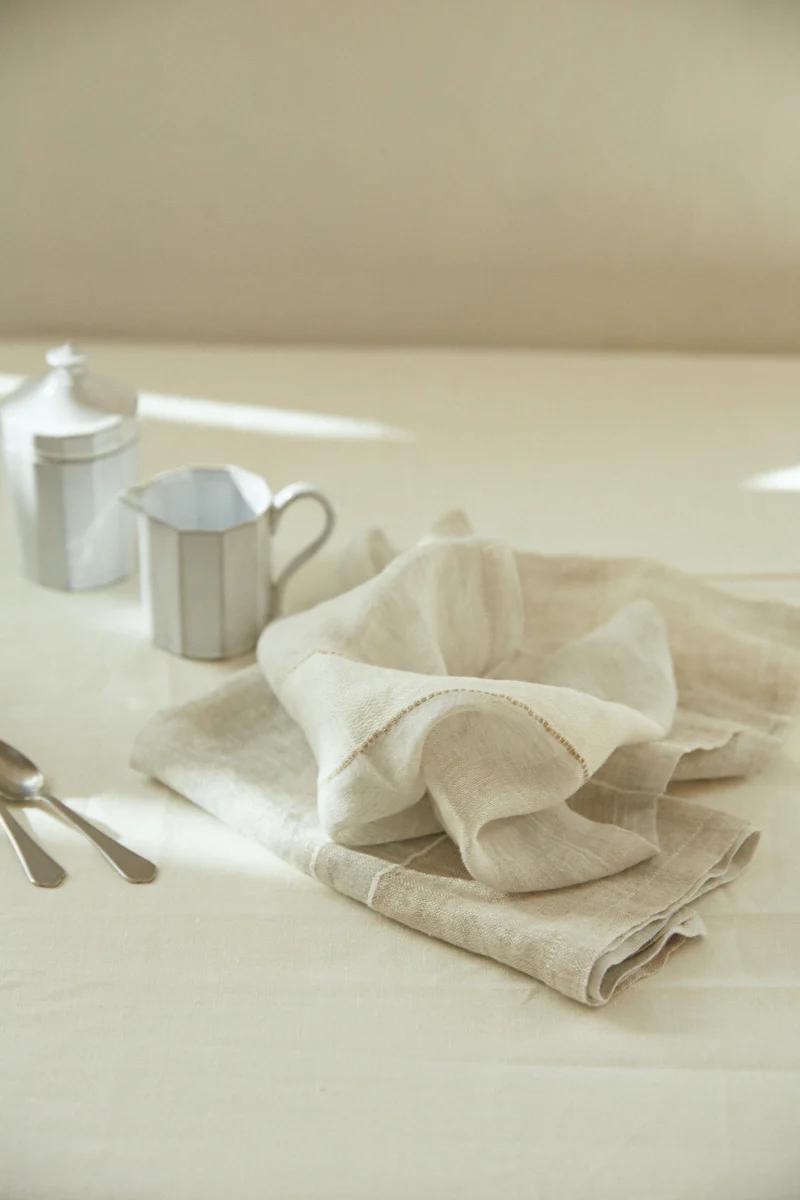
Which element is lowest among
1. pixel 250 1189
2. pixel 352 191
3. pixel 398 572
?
pixel 250 1189

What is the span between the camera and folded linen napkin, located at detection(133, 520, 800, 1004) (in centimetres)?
70

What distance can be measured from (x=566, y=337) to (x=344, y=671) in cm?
90

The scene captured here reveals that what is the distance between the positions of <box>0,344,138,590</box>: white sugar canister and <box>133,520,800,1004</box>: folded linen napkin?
0.68 ft

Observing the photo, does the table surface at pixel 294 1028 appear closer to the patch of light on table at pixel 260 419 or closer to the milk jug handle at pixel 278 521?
the milk jug handle at pixel 278 521

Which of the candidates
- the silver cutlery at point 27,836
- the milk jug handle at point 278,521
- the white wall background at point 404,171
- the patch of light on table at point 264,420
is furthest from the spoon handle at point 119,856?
the white wall background at point 404,171

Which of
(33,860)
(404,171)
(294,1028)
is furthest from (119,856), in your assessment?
(404,171)

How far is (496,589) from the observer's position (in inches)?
35.8

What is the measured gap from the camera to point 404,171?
1521 mm

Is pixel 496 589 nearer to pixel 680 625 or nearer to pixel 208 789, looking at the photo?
pixel 680 625

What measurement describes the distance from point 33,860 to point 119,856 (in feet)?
0.14

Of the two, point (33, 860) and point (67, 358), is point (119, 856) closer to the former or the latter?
point (33, 860)

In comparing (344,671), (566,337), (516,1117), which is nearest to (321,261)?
(566,337)

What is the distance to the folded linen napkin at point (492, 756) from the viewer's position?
2.31ft

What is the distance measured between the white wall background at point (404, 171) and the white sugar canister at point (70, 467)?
23.1 inches
